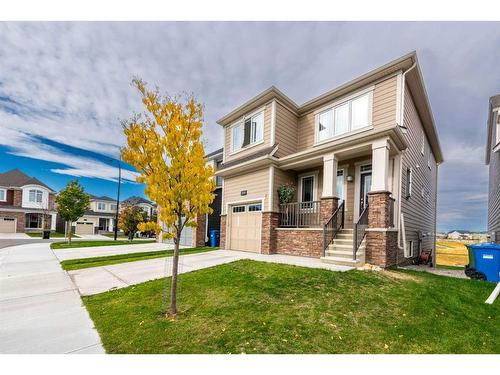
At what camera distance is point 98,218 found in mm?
39906

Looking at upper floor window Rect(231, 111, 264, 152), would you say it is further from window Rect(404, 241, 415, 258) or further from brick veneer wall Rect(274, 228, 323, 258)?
window Rect(404, 241, 415, 258)

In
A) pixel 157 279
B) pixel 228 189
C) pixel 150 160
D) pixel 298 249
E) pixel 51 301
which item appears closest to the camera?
pixel 150 160

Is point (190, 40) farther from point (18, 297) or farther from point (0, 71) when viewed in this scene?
point (18, 297)

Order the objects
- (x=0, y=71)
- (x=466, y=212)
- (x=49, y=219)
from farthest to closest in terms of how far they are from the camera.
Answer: (x=49, y=219)
(x=466, y=212)
(x=0, y=71)

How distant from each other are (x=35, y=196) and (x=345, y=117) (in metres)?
40.4

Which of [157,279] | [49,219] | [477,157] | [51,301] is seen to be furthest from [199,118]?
[49,219]

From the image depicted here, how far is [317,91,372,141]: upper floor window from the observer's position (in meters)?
9.38

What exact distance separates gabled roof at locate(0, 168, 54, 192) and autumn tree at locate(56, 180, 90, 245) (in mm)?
22550

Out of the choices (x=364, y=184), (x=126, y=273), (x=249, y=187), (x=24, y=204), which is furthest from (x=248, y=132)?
(x=24, y=204)

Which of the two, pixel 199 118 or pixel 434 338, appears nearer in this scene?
pixel 434 338

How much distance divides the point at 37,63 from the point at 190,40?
5.52 meters

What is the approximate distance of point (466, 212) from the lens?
1520 centimetres

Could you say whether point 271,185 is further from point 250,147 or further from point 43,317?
point 43,317
